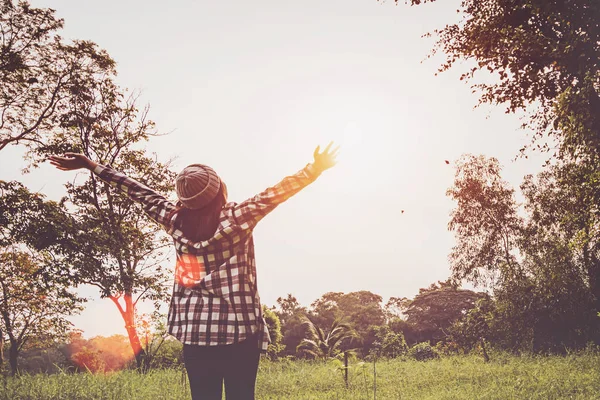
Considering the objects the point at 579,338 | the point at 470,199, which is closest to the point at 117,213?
the point at 470,199

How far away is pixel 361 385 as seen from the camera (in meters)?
9.55

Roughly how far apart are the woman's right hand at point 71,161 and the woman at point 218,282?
39.7 inches

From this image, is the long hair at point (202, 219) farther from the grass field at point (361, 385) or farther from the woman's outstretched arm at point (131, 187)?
the grass field at point (361, 385)

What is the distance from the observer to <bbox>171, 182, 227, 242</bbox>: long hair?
1913mm

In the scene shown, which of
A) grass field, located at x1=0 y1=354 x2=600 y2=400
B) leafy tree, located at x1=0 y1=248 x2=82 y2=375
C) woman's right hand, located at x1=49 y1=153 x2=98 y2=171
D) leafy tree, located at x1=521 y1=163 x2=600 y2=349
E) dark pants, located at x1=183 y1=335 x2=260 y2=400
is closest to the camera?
dark pants, located at x1=183 y1=335 x2=260 y2=400

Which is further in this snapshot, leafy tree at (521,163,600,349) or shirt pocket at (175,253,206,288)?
leafy tree at (521,163,600,349)

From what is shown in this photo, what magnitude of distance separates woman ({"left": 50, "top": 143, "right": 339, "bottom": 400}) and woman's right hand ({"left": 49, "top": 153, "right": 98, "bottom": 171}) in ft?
3.31

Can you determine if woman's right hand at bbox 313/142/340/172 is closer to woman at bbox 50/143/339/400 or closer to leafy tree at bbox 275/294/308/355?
woman at bbox 50/143/339/400

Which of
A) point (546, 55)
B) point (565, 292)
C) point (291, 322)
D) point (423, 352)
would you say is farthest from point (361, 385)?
point (291, 322)

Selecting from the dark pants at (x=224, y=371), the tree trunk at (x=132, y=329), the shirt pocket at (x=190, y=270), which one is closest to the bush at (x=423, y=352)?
the tree trunk at (x=132, y=329)

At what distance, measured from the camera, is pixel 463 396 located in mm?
7000

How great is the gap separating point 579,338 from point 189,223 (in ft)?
73.1

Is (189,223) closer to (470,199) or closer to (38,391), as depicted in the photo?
(38,391)

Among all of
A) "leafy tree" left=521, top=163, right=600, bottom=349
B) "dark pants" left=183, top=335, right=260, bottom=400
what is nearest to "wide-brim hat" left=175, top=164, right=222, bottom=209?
"dark pants" left=183, top=335, right=260, bottom=400
